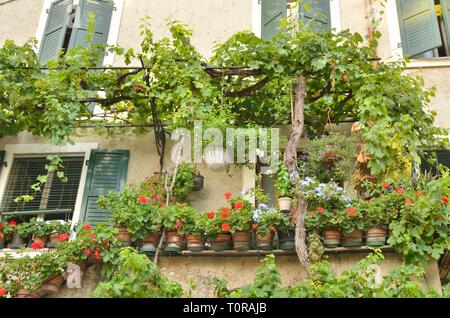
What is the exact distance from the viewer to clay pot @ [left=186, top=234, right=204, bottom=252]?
20.1 ft

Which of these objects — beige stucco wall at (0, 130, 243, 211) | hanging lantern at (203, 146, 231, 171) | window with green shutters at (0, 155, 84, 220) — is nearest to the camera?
hanging lantern at (203, 146, 231, 171)

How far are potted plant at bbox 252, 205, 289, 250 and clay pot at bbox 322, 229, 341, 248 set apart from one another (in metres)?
0.44

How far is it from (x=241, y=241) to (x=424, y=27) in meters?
4.53

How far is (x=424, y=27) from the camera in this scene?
8242 mm

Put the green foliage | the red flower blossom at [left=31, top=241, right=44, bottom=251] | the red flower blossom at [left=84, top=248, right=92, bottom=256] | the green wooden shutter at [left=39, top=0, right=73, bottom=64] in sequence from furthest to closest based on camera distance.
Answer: the green wooden shutter at [left=39, top=0, right=73, bottom=64] < the red flower blossom at [left=31, top=241, right=44, bottom=251] < the red flower blossom at [left=84, top=248, right=92, bottom=256] < the green foliage

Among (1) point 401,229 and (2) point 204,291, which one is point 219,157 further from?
(1) point 401,229

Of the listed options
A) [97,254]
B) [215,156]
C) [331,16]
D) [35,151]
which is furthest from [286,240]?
[331,16]

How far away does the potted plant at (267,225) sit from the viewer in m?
5.99

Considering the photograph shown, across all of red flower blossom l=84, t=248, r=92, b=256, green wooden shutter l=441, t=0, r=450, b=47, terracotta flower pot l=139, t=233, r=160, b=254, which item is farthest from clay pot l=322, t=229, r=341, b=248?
green wooden shutter l=441, t=0, r=450, b=47

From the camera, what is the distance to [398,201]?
5.88m

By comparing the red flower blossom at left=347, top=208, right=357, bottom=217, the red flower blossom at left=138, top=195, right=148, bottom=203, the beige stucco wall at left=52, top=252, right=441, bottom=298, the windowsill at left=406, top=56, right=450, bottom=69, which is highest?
the windowsill at left=406, top=56, right=450, bottom=69

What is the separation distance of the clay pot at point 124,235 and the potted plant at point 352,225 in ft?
7.59

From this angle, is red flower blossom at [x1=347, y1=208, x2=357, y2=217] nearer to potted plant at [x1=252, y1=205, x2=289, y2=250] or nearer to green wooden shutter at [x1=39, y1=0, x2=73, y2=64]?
potted plant at [x1=252, y1=205, x2=289, y2=250]

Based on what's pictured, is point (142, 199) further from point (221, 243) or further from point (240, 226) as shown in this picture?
point (240, 226)
